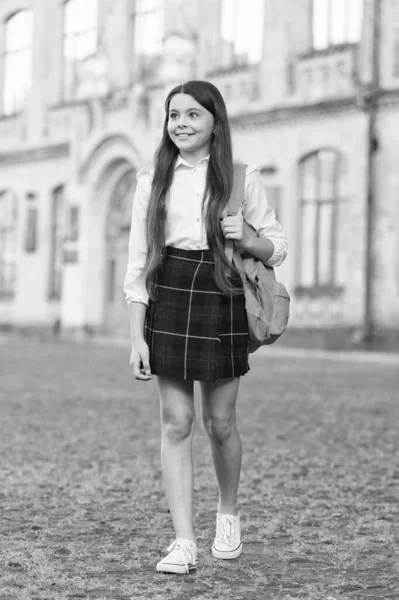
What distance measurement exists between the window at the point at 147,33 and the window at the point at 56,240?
183 inches

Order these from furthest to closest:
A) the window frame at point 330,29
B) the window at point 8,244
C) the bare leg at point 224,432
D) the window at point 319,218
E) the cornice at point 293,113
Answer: the window at point 8,244, the window at point 319,218, the window frame at point 330,29, the cornice at point 293,113, the bare leg at point 224,432

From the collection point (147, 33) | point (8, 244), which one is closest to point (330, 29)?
point (147, 33)

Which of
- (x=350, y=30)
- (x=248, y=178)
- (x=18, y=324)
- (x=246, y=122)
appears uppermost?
(x=350, y=30)

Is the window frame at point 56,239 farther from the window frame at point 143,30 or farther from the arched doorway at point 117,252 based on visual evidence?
the window frame at point 143,30

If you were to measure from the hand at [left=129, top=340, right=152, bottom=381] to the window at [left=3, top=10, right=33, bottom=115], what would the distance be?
100 ft

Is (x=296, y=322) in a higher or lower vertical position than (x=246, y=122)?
lower

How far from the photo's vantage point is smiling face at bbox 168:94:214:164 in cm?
439

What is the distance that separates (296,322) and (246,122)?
187 inches

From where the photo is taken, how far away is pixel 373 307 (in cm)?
2297

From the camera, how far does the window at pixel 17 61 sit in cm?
3397

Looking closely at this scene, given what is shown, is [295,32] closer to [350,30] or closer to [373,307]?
[350,30]

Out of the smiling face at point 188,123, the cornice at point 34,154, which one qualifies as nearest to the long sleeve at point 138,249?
the smiling face at point 188,123

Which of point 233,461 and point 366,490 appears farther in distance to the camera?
point 366,490

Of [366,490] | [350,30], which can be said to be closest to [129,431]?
[366,490]
